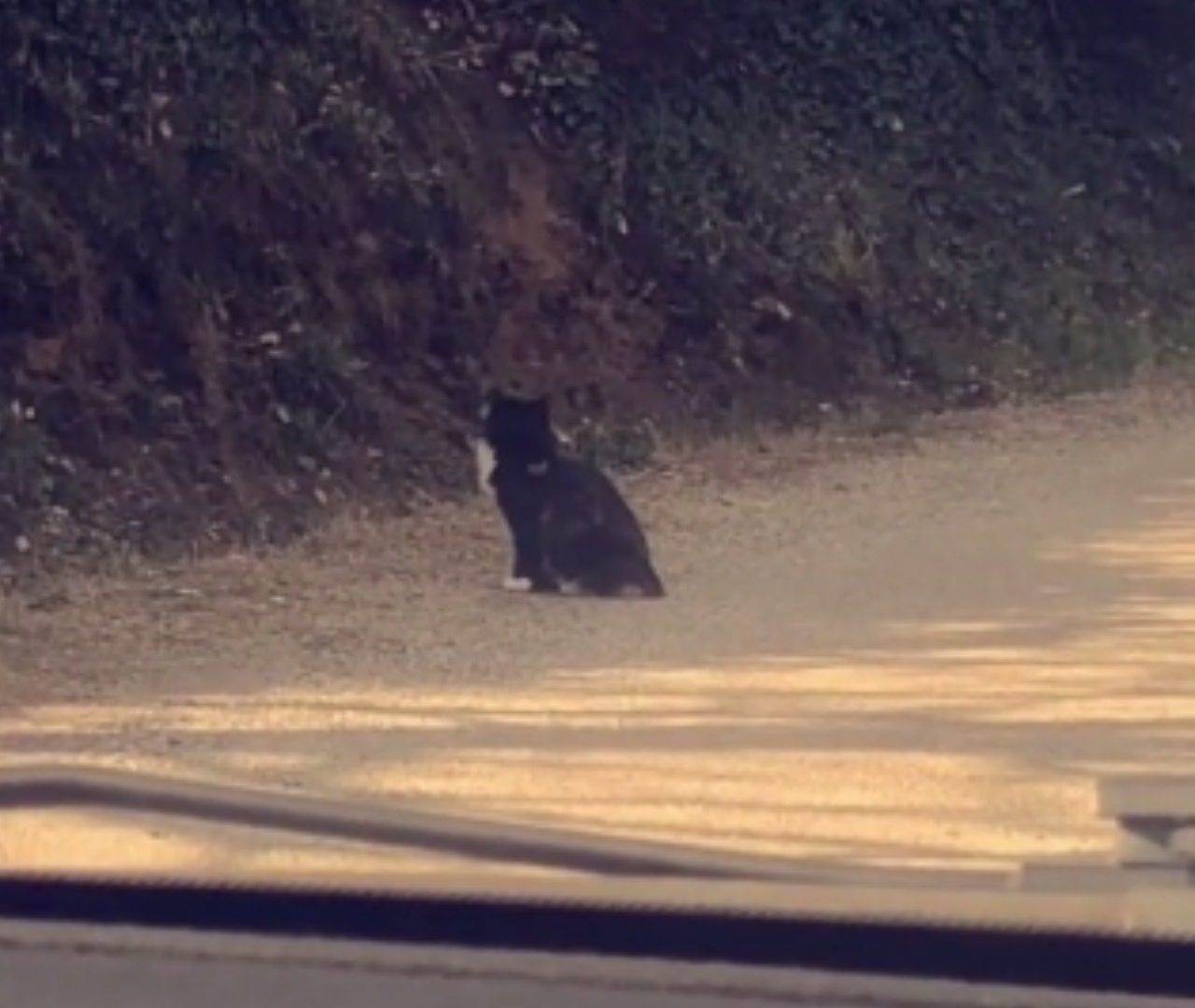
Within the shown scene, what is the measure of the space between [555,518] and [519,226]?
4.80 meters

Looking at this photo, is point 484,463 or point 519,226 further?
point 519,226

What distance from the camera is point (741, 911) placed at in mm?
2562

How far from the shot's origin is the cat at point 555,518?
10445 mm

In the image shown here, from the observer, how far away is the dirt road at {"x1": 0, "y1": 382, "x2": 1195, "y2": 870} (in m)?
7.39

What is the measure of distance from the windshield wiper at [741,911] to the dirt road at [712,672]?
287cm

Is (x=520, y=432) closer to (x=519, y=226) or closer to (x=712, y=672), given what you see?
(x=712, y=672)

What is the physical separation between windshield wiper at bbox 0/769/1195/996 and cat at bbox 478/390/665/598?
741cm

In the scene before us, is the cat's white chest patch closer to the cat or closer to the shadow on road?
the cat

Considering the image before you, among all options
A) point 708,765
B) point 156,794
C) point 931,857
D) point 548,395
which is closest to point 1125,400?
point 548,395

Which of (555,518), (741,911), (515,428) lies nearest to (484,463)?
(515,428)

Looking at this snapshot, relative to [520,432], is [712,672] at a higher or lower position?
lower

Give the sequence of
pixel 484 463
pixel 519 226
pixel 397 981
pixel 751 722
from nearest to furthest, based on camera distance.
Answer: pixel 397 981 → pixel 751 722 → pixel 484 463 → pixel 519 226

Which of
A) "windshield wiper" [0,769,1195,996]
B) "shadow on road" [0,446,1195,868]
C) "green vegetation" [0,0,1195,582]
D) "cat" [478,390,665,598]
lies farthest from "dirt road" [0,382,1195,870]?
"windshield wiper" [0,769,1195,996]

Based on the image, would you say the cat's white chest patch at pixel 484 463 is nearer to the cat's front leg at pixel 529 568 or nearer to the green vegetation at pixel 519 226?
the green vegetation at pixel 519 226
